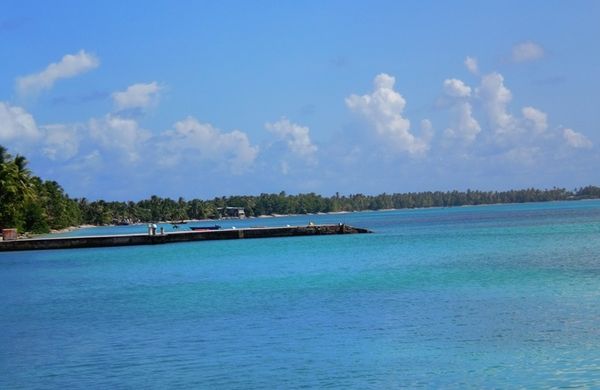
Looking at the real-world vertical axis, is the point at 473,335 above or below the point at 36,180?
below

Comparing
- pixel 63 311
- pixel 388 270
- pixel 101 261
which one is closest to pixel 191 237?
pixel 101 261

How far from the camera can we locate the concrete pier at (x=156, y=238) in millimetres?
81750

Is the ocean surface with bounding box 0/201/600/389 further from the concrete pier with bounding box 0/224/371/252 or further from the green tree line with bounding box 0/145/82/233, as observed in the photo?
the green tree line with bounding box 0/145/82/233

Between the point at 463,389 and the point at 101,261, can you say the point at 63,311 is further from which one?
the point at 101,261

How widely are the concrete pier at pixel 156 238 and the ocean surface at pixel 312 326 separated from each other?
30.7 metres

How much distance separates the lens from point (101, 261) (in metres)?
65.9

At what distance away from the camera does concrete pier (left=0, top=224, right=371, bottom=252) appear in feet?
268

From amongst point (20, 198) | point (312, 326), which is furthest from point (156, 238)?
point (312, 326)

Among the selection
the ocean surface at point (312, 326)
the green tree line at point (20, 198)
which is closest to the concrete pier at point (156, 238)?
the green tree line at point (20, 198)

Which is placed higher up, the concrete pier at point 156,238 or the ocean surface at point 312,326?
the concrete pier at point 156,238

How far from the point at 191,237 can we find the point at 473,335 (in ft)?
233

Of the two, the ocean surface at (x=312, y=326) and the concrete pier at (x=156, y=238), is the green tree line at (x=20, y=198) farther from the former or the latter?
the ocean surface at (x=312, y=326)

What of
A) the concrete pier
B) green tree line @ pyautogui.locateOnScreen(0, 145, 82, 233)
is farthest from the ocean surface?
green tree line @ pyautogui.locateOnScreen(0, 145, 82, 233)

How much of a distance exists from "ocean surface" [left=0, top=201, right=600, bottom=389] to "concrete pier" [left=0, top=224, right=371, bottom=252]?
30.7 metres
